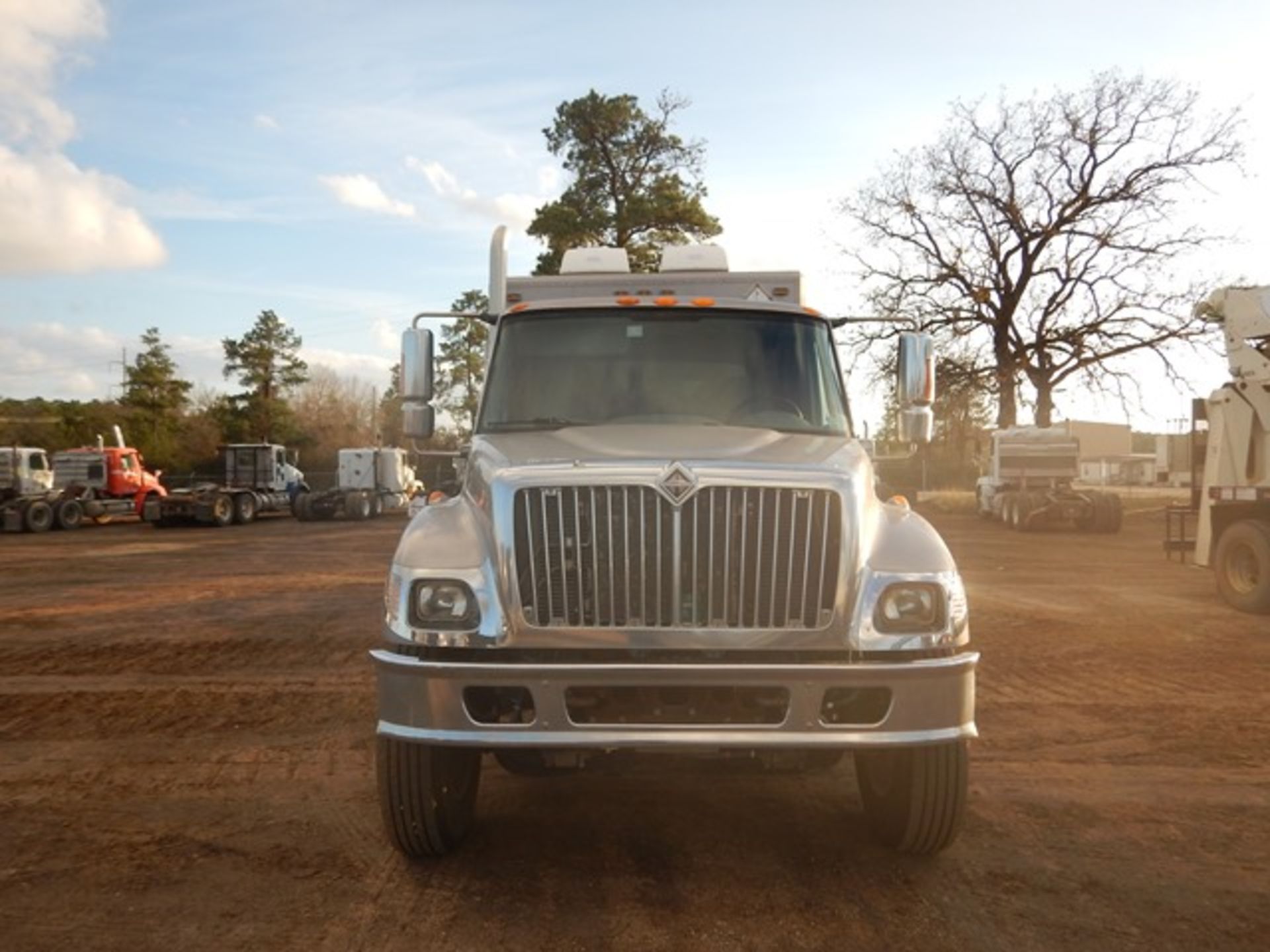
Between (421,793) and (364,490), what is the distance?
37080 mm

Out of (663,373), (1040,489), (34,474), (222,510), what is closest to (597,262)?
(663,373)

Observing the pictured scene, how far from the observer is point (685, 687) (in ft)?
13.6

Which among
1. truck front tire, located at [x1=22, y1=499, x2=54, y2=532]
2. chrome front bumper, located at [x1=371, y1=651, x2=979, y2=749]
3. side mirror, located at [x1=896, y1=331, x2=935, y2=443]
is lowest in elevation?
truck front tire, located at [x1=22, y1=499, x2=54, y2=532]

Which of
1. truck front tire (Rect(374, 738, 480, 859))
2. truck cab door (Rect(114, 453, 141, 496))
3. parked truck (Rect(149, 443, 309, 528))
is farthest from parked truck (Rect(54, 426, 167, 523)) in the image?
truck front tire (Rect(374, 738, 480, 859))

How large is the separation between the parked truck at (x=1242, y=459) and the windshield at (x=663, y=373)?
32.2ft

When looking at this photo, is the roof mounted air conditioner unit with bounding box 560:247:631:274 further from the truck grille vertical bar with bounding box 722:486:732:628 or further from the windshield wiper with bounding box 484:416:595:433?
the truck grille vertical bar with bounding box 722:486:732:628

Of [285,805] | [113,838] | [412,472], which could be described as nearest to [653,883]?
[285,805]

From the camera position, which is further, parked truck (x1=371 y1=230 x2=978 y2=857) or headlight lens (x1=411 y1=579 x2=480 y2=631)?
headlight lens (x1=411 y1=579 x2=480 y2=631)

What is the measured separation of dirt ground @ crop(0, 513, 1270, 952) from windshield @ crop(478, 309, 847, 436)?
5.70ft

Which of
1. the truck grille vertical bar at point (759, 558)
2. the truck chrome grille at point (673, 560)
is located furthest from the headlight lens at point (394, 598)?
the truck grille vertical bar at point (759, 558)

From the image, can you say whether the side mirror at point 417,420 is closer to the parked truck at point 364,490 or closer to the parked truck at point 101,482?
the parked truck at point 364,490

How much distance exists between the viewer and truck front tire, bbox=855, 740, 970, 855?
4527 mm

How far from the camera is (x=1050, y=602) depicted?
14344 millimetres

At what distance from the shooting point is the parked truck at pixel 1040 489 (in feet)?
96.9
